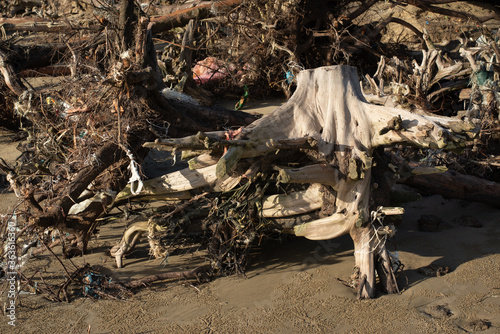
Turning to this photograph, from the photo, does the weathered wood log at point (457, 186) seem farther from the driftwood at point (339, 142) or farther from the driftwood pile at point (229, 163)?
the driftwood at point (339, 142)

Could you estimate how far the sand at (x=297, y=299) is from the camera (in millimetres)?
3061

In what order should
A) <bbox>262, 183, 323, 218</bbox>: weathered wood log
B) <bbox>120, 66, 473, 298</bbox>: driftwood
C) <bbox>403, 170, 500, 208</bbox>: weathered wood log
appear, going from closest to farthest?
<bbox>120, 66, 473, 298</bbox>: driftwood
<bbox>262, 183, 323, 218</bbox>: weathered wood log
<bbox>403, 170, 500, 208</bbox>: weathered wood log

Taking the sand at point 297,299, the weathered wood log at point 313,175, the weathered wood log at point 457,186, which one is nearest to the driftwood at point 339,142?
the weathered wood log at point 313,175

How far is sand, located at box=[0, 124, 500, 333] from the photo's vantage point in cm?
306

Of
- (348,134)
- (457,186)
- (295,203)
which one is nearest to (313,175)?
(295,203)

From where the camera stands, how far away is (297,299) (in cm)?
331

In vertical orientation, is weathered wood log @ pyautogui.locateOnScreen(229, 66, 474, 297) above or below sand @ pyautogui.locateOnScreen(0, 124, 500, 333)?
above

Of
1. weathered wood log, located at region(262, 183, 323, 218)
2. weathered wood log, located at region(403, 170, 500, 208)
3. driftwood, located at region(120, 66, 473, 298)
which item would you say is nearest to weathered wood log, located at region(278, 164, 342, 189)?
driftwood, located at region(120, 66, 473, 298)

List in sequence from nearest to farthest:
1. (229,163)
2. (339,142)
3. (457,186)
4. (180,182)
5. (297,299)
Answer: (229,163) → (297,299) → (339,142) → (180,182) → (457,186)

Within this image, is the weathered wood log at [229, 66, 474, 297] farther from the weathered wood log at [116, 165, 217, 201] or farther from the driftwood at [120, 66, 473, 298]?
the weathered wood log at [116, 165, 217, 201]

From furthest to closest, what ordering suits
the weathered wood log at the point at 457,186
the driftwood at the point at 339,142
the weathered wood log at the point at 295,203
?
the weathered wood log at the point at 457,186 → the weathered wood log at the point at 295,203 → the driftwood at the point at 339,142

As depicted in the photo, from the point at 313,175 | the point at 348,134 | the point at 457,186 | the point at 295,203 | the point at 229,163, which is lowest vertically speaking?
the point at 457,186

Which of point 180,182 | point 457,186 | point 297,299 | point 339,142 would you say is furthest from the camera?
point 457,186

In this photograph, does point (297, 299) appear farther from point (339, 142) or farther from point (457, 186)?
point (457, 186)
